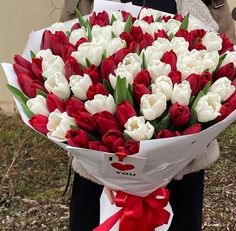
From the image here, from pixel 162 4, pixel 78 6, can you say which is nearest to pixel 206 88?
pixel 162 4

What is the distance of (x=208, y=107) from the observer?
72.1 inches

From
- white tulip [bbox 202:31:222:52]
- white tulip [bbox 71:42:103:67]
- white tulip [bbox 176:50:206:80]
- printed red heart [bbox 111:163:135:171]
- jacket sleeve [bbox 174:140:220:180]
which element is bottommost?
jacket sleeve [bbox 174:140:220:180]

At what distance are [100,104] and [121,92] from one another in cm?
7

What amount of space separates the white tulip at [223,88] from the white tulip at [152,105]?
0.19 m

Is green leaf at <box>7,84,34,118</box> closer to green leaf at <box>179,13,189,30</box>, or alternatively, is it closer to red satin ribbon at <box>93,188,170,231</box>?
red satin ribbon at <box>93,188,170,231</box>

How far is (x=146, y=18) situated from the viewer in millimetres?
2373

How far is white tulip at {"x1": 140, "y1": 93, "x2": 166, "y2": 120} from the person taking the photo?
180 cm

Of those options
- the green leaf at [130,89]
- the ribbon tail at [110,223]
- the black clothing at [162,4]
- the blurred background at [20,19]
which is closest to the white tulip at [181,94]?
the green leaf at [130,89]

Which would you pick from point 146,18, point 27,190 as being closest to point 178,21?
point 146,18

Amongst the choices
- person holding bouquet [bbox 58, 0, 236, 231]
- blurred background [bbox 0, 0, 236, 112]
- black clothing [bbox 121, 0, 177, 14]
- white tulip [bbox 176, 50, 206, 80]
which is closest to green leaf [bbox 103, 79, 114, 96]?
white tulip [bbox 176, 50, 206, 80]

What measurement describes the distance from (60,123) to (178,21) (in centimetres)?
72

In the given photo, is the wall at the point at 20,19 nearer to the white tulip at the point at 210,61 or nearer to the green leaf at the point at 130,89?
the white tulip at the point at 210,61

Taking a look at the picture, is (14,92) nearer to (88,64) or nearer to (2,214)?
(88,64)

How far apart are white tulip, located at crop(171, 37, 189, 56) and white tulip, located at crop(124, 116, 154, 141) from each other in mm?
369
